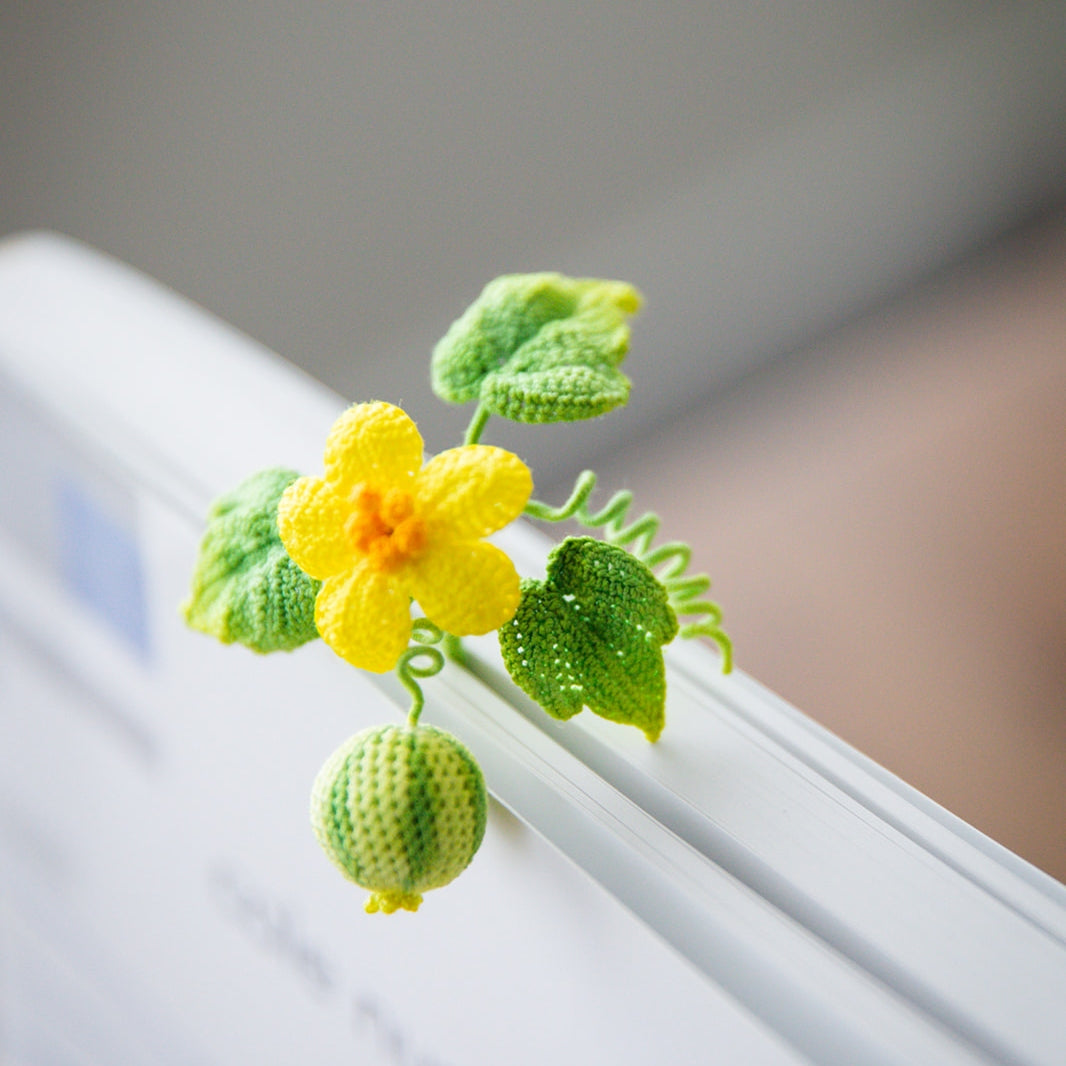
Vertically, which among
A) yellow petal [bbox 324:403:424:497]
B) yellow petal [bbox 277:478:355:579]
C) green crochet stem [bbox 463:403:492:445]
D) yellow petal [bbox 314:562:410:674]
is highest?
green crochet stem [bbox 463:403:492:445]

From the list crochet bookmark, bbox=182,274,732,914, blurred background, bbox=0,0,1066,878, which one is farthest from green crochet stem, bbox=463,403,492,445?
blurred background, bbox=0,0,1066,878

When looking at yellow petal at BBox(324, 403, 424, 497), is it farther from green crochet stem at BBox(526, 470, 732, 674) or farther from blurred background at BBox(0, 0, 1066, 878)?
blurred background at BBox(0, 0, 1066, 878)

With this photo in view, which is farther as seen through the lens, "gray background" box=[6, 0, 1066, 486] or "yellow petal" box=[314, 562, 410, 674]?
"gray background" box=[6, 0, 1066, 486]

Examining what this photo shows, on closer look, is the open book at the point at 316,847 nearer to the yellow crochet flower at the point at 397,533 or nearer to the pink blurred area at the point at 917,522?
the yellow crochet flower at the point at 397,533

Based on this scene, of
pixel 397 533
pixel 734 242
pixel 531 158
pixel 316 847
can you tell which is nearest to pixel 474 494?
pixel 397 533

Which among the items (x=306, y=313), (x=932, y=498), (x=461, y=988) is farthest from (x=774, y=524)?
(x=461, y=988)

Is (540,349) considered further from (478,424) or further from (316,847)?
(316,847)

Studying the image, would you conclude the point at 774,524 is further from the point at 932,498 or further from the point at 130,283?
the point at 130,283
